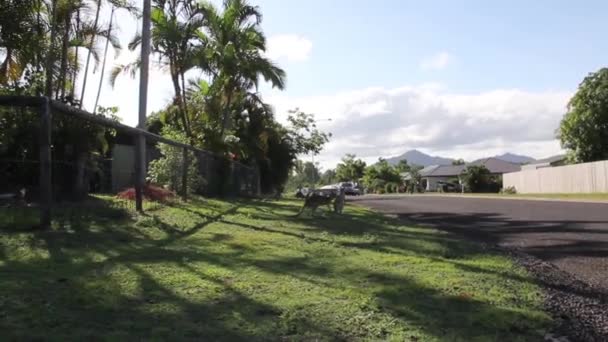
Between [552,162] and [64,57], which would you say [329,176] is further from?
[64,57]

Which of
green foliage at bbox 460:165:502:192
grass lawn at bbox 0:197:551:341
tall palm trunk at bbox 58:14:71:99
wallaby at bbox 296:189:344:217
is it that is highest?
tall palm trunk at bbox 58:14:71:99

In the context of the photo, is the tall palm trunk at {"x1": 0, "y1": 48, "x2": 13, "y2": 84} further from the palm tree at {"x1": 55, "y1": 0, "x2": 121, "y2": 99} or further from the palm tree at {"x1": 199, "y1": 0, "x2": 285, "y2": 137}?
the palm tree at {"x1": 199, "y1": 0, "x2": 285, "y2": 137}

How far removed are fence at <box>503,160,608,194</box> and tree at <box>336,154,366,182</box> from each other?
201ft

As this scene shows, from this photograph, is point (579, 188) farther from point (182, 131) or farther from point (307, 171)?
point (307, 171)

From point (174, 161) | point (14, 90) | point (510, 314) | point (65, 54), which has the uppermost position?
point (65, 54)

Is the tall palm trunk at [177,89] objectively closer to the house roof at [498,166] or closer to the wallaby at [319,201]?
the wallaby at [319,201]

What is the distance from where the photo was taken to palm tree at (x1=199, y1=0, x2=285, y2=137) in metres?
23.1

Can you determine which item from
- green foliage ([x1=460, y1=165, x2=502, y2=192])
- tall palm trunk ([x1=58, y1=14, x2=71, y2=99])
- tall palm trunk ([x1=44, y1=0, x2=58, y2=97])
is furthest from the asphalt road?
green foliage ([x1=460, y1=165, x2=502, y2=192])

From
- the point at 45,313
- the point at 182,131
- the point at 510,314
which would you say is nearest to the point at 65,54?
the point at 182,131

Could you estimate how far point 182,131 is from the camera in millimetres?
24250

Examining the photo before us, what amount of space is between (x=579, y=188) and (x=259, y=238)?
3744 centimetres

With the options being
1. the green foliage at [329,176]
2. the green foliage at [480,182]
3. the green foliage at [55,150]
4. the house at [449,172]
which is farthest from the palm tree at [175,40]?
the green foliage at [329,176]

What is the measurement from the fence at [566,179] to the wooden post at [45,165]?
36.2 meters

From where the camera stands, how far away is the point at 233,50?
75.9 ft
